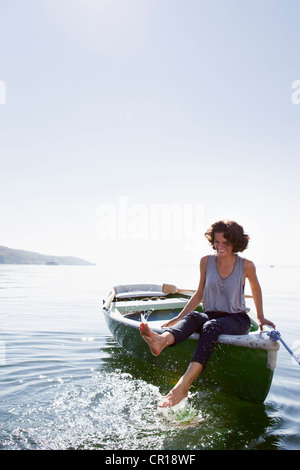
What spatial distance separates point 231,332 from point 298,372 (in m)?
3.23

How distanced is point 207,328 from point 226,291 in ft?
2.07

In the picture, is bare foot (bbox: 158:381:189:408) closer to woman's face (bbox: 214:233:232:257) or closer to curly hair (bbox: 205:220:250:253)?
woman's face (bbox: 214:233:232:257)

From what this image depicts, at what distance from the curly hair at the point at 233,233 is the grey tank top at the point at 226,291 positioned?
0.59ft

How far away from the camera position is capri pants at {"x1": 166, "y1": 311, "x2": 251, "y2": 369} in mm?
4144

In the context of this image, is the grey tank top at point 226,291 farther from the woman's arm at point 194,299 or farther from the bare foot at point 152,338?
the bare foot at point 152,338

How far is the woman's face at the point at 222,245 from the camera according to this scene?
4.66m

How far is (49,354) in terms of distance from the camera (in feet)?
23.2

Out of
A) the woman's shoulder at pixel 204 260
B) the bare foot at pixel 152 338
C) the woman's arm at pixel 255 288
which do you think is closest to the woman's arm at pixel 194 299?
the woman's shoulder at pixel 204 260

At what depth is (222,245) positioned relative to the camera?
4.66 m

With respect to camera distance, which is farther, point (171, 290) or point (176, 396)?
point (171, 290)

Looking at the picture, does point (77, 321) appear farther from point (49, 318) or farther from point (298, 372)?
point (298, 372)

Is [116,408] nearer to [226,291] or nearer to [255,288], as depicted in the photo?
[226,291]

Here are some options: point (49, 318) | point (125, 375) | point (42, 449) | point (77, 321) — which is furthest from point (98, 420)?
point (49, 318)

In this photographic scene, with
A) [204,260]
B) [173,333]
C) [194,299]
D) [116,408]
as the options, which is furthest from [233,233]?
[116,408]
